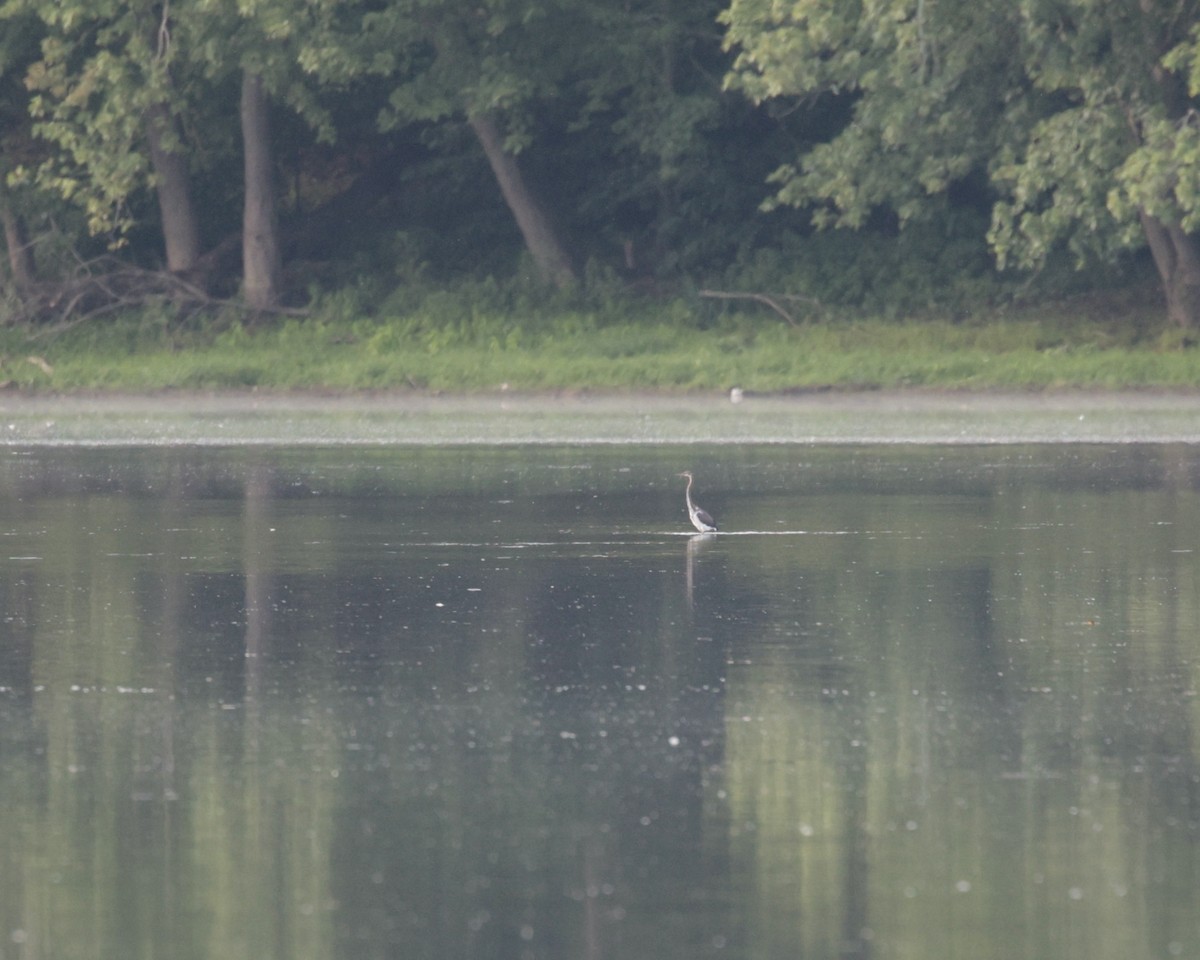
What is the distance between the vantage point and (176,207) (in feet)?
104

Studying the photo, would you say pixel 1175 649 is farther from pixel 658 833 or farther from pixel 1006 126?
pixel 1006 126

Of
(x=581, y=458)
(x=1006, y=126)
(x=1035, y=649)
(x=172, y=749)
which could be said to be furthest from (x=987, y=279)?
(x=172, y=749)

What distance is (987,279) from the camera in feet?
98.0

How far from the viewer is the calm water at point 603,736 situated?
632cm

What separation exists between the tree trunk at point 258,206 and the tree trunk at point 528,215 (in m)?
2.81

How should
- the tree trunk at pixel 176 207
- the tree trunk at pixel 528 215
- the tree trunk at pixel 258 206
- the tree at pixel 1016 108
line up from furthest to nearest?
the tree trunk at pixel 176 207
the tree trunk at pixel 528 215
the tree trunk at pixel 258 206
the tree at pixel 1016 108

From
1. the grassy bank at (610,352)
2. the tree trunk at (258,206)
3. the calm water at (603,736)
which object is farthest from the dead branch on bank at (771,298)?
the calm water at (603,736)

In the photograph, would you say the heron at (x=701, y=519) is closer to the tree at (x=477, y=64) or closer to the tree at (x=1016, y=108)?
the tree at (x=1016, y=108)

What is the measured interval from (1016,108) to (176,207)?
11.6 metres

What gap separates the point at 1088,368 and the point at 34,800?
20002 mm

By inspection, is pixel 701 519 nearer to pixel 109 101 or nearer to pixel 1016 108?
pixel 1016 108

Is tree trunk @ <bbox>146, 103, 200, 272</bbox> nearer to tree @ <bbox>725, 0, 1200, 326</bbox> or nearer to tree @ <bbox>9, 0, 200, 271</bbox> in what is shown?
tree @ <bbox>9, 0, 200, 271</bbox>

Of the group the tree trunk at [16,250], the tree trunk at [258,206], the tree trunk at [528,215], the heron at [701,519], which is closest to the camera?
the heron at [701,519]

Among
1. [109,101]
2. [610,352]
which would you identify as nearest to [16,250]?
[109,101]
